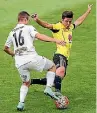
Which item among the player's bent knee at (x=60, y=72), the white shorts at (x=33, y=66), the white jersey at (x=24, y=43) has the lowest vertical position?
the player's bent knee at (x=60, y=72)

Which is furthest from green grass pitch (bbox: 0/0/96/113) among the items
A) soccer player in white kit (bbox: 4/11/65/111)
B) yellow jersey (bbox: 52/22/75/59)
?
yellow jersey (bbox: 52/22/75/59)

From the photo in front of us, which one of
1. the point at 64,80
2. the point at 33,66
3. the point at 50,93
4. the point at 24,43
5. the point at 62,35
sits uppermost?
the point at 62,35

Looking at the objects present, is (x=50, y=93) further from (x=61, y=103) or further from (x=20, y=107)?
(x=20, y=107)

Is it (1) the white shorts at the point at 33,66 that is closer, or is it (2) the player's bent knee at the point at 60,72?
(1) the white shorts at the point at 33,66

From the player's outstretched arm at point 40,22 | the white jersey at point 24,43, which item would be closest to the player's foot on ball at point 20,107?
the white jersey at point 24,43

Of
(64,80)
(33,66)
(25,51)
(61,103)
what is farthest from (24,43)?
(64,80)

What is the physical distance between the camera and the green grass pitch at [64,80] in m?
9.48

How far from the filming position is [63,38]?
33.1 ft

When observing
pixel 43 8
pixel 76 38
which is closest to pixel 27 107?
pixel 76 38

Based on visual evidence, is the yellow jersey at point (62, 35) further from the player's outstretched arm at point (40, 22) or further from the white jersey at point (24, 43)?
the white jersey at point (24, 43)

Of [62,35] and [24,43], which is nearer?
[24,43]

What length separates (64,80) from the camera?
12.1 metres

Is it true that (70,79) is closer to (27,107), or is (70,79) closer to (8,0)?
(27,107)

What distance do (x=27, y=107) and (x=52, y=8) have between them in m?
16.4
